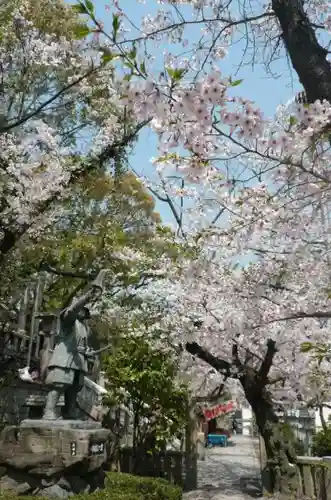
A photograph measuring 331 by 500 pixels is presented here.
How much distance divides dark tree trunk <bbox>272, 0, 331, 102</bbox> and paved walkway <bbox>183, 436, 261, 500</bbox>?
996 cm

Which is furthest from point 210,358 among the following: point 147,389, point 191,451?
point 191,451

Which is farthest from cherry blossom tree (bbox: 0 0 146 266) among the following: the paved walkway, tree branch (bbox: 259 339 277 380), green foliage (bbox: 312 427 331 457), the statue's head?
green foliage (bbox: 312 427 331 457)

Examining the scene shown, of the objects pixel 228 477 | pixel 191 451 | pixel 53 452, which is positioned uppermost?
pixel 53 452

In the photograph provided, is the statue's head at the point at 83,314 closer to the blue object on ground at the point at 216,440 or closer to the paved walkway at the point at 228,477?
the paved walkway at the point at 228,477

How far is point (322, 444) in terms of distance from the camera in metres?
15.4

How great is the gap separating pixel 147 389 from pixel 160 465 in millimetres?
2333

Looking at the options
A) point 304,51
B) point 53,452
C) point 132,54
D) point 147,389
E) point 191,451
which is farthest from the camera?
point 191,451

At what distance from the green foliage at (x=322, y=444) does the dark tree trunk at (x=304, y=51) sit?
14.2 meters

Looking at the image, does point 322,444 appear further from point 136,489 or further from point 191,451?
point 136,489

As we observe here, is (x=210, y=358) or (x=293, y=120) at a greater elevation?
(x=293, y=120)

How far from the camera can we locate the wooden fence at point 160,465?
12.5m

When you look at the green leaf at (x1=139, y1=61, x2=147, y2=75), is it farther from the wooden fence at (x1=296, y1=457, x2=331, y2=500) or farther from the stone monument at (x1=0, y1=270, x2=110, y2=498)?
the wooden fence at (x1=296, y1=457, x2=331, y2=500)

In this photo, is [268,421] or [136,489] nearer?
[136,489]

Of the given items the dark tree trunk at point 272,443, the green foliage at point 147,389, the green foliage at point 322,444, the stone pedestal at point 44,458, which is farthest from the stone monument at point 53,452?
the green foliage at point 322,444
